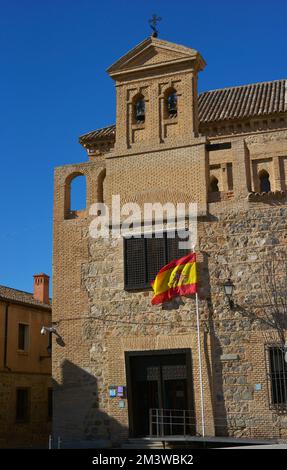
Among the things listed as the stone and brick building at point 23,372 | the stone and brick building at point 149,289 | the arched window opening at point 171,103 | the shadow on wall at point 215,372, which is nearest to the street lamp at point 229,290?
the stone and brick building at point 149,289

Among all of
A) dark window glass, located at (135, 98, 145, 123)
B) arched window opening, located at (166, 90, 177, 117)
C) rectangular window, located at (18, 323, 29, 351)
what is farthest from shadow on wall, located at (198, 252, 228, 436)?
rectangular window, located at (18, 323, 29, 351)

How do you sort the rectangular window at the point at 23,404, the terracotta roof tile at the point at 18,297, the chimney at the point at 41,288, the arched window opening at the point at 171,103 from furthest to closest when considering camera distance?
the chimney at the point at 41,288, the terracotta roof tile at the point at 18,297, the rectangular window at the point at 23,404, the arched window opening at the point at 171,103

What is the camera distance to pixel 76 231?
2189 cm

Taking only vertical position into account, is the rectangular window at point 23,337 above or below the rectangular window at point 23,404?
above

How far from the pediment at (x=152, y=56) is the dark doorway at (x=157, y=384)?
10.1 m

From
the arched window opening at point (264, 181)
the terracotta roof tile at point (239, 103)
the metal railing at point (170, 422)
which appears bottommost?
the metal railing at point (170, 422)

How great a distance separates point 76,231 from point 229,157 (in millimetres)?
9699

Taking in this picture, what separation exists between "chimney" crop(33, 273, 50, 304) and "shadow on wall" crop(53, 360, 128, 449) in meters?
12.3

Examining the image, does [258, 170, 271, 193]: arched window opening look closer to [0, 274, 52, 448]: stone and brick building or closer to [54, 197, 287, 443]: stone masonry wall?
[54, 197, 287, 443]: stone masonry wall

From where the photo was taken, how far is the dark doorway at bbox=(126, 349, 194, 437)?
760 inches

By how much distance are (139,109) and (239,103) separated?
887 centimetres

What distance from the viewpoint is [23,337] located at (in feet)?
95.7

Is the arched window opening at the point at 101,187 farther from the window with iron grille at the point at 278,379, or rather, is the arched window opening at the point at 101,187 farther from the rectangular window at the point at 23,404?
the rectangular window at the point at 23,404

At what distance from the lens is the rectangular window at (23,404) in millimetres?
27673
